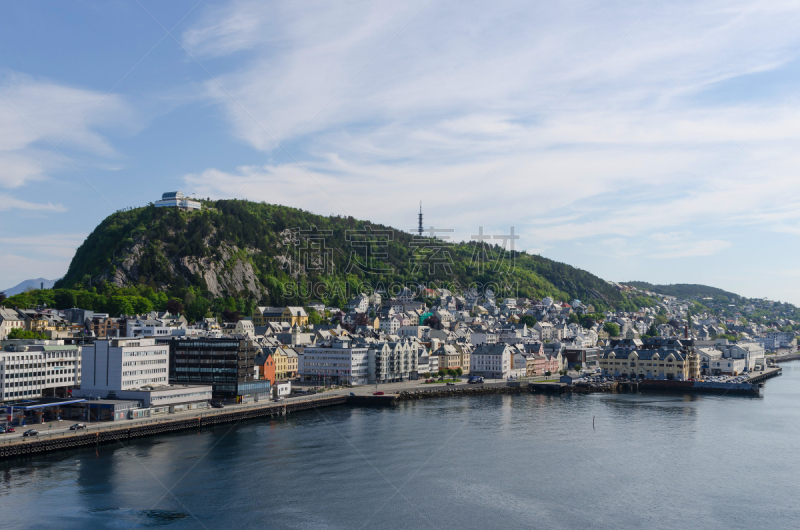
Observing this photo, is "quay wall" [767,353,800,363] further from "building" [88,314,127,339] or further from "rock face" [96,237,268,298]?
"building" [88,314,127,339]

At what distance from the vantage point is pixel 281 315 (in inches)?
3947

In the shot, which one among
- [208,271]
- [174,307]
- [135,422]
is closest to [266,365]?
[135,422]

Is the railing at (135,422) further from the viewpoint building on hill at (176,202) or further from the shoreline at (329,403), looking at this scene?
the viewpoint building on hill at (176,202)

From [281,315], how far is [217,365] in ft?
157

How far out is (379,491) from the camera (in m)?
28.8

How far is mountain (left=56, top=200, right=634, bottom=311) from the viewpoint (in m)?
103

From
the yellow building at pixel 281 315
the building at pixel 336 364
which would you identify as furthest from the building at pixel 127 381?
the yellow building at pixel 281 315

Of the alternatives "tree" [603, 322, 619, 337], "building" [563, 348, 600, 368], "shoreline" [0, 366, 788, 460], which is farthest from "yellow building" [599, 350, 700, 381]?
"tree" [603, 322, 619, 337]

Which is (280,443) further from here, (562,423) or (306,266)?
(306,266)

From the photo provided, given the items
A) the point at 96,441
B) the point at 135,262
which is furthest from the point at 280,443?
the point at 135,262

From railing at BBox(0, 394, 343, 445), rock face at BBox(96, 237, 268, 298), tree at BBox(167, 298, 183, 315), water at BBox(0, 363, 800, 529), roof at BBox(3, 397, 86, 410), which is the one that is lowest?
water at BBox(0, 363, 800, 529)

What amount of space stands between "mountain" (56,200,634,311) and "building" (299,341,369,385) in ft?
131

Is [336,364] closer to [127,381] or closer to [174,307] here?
[127,381]

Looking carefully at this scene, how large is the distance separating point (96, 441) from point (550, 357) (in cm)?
6101
